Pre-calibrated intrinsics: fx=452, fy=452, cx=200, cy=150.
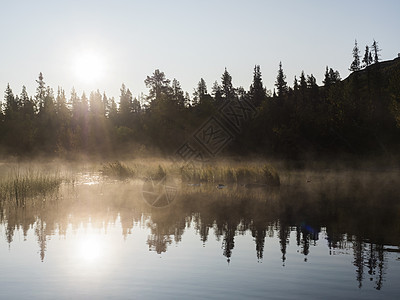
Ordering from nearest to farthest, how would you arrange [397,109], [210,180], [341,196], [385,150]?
1. [341,196]
2. [210,180]
3. [397,109]
4. [385,150]

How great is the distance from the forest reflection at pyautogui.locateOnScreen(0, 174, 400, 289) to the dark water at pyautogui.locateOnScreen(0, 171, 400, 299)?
44 millimetres

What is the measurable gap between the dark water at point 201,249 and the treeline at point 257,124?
37811 mm

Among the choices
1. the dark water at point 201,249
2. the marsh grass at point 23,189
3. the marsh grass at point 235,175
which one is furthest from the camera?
the marsh grass at point 235,175

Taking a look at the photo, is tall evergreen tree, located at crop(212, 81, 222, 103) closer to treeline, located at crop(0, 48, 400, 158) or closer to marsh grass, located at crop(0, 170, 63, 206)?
treeline, located at crop(0, 48, 400, 158)

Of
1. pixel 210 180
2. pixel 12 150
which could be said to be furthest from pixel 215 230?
pixel 12 150

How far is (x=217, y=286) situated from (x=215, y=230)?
6690mm

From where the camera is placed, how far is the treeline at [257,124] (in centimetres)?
6183

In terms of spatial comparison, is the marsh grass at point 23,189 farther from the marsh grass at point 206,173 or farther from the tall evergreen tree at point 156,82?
the tall evergreen tree at point 156,82

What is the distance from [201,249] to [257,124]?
56.1 metres

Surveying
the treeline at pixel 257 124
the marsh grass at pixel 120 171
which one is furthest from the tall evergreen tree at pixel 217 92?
the marsh grass at pixel 120 171

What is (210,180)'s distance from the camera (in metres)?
36.1

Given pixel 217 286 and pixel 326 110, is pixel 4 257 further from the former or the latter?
pixel 326 110

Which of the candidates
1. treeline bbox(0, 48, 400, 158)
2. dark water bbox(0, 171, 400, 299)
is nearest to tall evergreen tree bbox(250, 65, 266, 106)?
treeline bbox(0, 48, 400, 158)

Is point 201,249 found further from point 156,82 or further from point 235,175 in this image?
point 156,82
